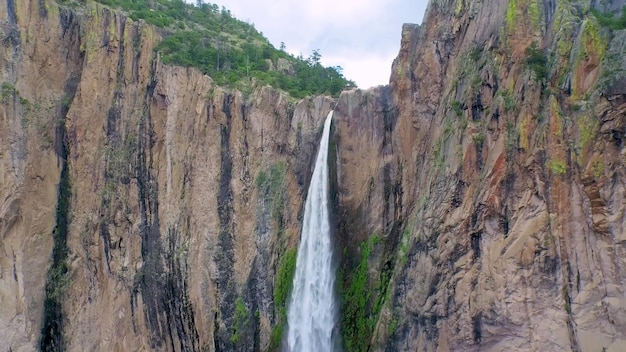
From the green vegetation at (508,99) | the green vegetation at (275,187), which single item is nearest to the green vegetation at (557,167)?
the green vegetation at (508,99)

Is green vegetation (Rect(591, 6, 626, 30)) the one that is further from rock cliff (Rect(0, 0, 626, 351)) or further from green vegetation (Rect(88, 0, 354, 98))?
green vegetation (Rect(88, 0, 354, 98))

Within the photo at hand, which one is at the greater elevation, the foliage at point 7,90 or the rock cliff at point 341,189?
the foliage at point 7,90

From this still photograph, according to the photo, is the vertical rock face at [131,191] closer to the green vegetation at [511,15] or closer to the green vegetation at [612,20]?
the green vegetation at [511,15]

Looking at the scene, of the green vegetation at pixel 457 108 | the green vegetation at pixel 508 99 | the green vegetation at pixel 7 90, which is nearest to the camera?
the green vegetation at pixel 508 99

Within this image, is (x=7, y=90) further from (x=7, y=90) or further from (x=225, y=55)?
(x=225, y=55)

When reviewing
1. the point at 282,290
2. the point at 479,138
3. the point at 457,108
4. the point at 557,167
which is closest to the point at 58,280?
the point at 282,290

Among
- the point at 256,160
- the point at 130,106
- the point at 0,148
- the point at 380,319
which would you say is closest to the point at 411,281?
the point at 380,319
